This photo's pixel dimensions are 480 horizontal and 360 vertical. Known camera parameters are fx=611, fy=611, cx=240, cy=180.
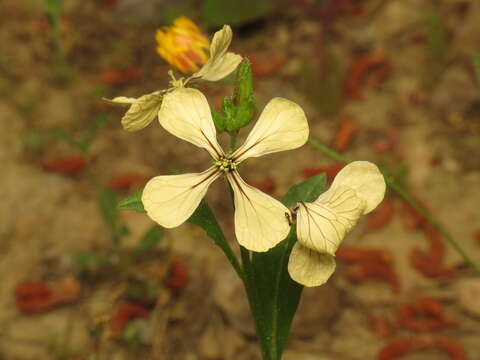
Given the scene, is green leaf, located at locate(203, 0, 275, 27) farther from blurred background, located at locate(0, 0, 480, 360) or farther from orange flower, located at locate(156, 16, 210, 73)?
orange flower, located at locate(156, 16, 210, 73)

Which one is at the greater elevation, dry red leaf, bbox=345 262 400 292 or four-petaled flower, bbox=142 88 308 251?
dry red leaf, bbox=345 262 400 292

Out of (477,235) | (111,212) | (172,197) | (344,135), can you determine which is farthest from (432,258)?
(172,197)

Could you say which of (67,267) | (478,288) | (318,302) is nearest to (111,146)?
(67,267)

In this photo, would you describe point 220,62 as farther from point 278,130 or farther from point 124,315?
point 124,315

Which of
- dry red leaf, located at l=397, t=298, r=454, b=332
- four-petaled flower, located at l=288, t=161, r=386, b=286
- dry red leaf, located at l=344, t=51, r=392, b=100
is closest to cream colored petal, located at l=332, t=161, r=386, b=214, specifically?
four-petaled flower, located at l=288, t=161, r=386, b=286

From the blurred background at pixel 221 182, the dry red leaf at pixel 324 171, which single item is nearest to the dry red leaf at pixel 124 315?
the blurred background at pixel 221 182
